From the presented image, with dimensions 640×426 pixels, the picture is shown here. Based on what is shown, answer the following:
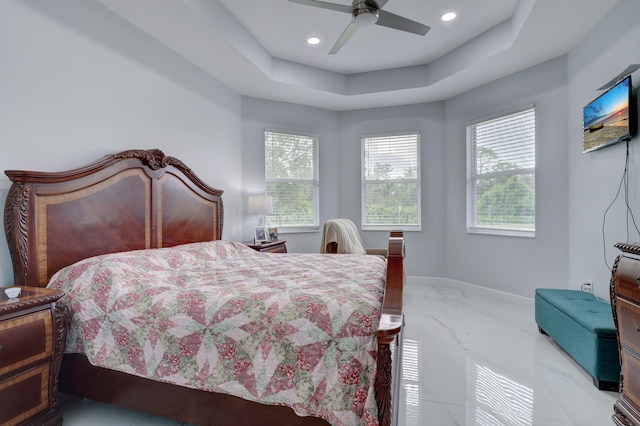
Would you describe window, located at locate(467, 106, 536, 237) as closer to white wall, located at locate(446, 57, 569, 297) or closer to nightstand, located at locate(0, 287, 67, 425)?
white wall, located at locate(446, 57, 569, 297)

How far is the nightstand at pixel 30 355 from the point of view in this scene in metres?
1.43

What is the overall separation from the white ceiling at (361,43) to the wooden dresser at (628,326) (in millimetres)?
2069

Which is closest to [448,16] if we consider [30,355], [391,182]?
[391,182]

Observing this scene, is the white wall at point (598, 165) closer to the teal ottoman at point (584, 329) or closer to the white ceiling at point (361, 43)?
the white ceiling at point (361, 43)

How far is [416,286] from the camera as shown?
4.67 metres

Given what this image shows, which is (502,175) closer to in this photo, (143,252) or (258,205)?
(258,205)

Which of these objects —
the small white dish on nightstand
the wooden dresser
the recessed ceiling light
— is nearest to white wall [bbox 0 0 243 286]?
the small white dish on nightstand

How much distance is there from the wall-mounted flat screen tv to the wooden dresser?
1.34 meters

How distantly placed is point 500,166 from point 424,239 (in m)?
1.40

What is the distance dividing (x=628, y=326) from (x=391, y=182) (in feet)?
11.7

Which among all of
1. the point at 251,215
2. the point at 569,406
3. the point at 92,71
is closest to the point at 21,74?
the point at 92,71

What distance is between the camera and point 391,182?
491 cm

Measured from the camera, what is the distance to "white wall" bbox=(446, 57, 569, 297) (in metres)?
3.41

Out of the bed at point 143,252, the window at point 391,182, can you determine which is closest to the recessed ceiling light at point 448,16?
the window at point 391,182
